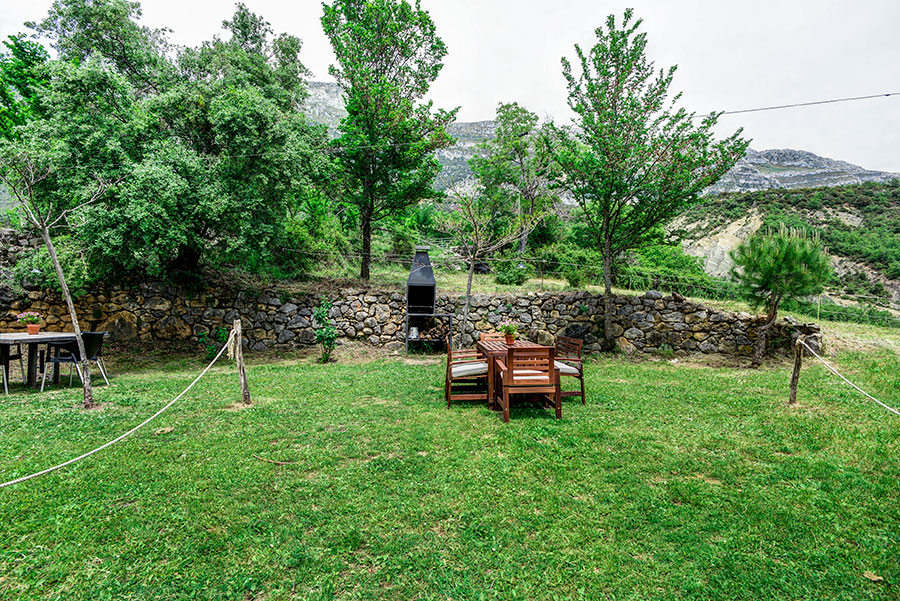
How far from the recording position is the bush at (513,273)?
12711mm

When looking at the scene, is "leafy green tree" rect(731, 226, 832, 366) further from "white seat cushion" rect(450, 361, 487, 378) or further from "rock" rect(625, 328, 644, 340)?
"white seat cushion" rect(450, 361, 487, 378)

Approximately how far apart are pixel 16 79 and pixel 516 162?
18.5m

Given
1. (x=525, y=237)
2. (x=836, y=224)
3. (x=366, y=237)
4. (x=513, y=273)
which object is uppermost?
(x=836, y=224)

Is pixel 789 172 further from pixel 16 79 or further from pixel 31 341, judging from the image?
pixel 16 79

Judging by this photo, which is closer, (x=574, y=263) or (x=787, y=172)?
(x=574, y=263)

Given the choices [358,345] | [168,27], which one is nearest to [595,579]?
[358,345]

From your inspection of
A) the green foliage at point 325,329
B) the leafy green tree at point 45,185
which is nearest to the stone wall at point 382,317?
the green foliage at point 325,329

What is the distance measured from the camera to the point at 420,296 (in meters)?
10.9

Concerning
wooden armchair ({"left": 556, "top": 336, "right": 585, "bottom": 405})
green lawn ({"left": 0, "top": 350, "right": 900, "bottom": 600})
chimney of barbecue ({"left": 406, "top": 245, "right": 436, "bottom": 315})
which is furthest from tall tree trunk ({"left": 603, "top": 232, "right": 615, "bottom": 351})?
green lawn ({"left": 0, "top": 350, "right": 900, "bottom": 600})

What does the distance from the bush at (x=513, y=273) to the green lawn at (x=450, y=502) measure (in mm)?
7328

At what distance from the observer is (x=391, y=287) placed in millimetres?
11758

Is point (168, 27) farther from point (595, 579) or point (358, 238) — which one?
point (595, 579)

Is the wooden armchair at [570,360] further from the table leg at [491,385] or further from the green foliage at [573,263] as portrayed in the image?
the green foliage at [573,263]

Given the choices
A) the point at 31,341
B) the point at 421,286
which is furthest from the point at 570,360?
the point at 31,341
